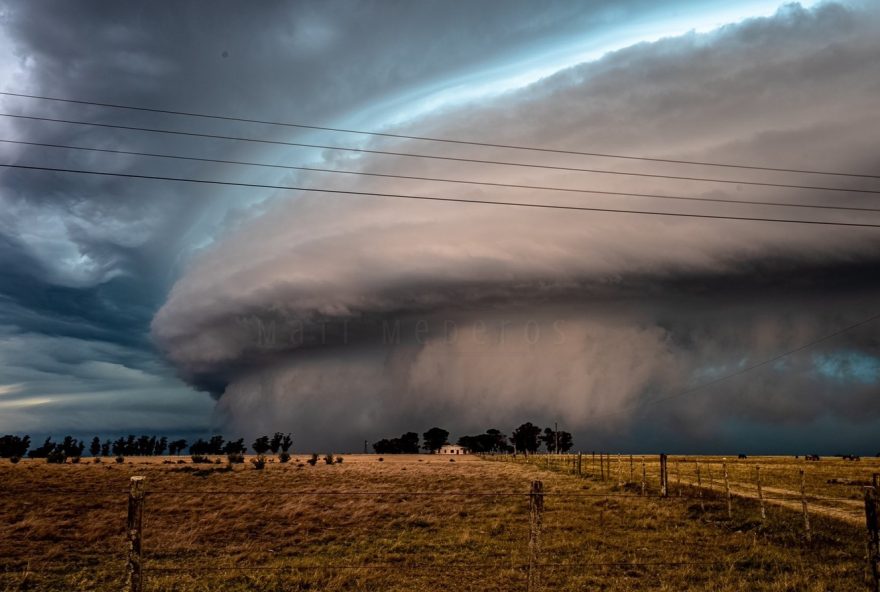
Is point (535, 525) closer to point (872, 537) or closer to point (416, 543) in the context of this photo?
point (872, 537)

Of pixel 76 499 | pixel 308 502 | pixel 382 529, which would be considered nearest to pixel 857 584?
pixel 382 529

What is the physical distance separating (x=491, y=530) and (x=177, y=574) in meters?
12.2

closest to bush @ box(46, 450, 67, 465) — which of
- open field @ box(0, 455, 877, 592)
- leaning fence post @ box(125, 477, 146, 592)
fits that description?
open field @ box(0, 455, 877, 592)

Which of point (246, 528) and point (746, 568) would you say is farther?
point (246, 528)

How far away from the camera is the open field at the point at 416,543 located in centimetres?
1599

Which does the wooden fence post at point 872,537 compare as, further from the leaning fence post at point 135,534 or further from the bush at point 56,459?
the bush at point 56,459

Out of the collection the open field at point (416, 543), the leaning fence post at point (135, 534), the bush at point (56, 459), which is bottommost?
the bush at point (56, 459)

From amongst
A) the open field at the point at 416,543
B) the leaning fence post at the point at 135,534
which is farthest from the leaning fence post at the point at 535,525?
the leaning fence post at the point at 135,534

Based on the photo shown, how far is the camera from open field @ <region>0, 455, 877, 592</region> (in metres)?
16.0

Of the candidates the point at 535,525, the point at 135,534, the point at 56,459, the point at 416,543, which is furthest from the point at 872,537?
the point at 56,459

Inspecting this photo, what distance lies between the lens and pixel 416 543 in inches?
851

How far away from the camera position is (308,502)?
1325 inches

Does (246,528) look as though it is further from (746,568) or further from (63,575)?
(746,568)

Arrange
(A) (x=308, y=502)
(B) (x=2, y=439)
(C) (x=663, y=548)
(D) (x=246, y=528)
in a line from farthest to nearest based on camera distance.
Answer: (B) (x=2, y=439)
(A) (x=308, y=502)
(D) (x=246, y=528)
(C) (x=663, y=548)
